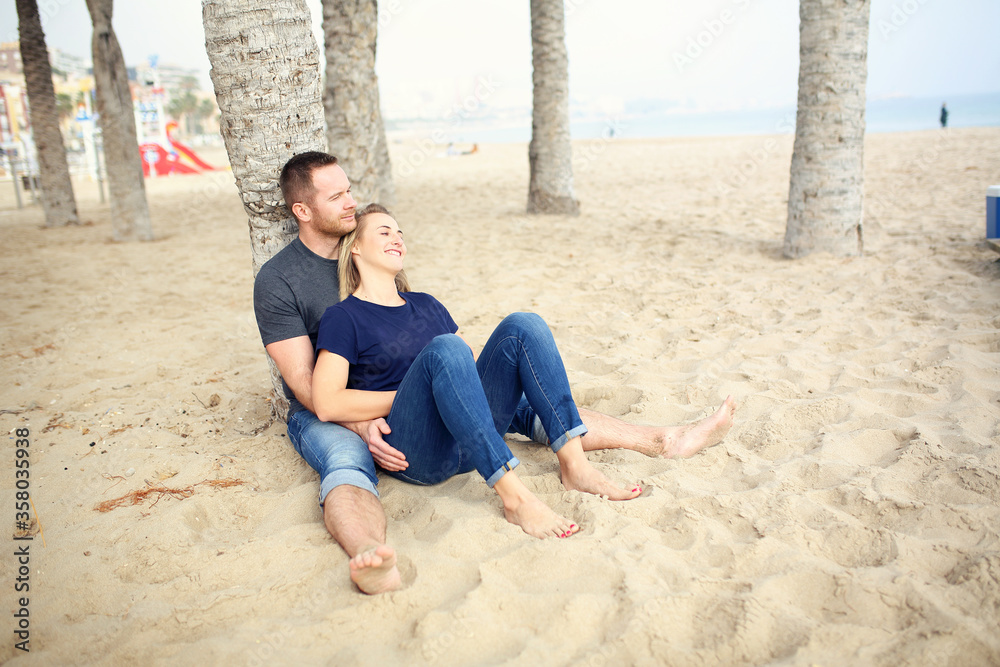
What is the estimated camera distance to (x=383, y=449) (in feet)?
7.80

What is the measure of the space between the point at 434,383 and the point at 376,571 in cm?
64

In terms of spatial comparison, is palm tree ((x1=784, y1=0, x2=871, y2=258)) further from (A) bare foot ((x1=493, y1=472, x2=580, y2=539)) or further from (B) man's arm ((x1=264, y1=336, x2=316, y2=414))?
(B) man's arm ((x1=264, y1=336, x2=316, y2=414))

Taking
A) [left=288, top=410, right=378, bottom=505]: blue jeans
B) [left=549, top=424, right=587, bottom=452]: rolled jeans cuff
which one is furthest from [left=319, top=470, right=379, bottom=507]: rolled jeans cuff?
[left=549, top=424, right=587, bottom=452]: rolled jeans cuff

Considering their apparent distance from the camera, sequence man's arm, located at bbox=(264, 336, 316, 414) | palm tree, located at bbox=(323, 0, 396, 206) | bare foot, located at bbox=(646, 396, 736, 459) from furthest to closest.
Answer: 1. palm tree, located at bbox=(323, 0, 396, 206)
2. bare foot, located at bbox=(646, 396, 736, 459)
3. man's arm, located at bbox=(264, 336, 316, 414)

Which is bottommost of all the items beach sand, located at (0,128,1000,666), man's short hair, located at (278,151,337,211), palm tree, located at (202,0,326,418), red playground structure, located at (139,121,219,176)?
beach sand, located at (0,128,1000,666)

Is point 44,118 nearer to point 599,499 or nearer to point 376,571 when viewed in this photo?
point 376,571

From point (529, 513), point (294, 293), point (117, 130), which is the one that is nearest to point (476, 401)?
point (529, 513)

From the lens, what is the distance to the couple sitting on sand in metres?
2.19

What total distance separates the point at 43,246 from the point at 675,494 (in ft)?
29.2

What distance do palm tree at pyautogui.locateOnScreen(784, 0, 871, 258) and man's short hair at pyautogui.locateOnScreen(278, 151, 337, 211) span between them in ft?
14.9

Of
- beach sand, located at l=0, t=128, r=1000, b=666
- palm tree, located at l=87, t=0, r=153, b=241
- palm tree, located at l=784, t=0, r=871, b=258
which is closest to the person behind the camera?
beach sand, located at l=0, t=128, r=1000, b=666

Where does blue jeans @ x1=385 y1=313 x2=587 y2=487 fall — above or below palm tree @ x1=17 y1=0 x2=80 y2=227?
below

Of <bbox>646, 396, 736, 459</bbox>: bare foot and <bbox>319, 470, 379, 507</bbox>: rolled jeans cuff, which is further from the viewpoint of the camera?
<bbox>646, 396, 736, 459</bbox>: bare foot

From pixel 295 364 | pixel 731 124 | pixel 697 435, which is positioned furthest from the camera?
pixel 731 124
